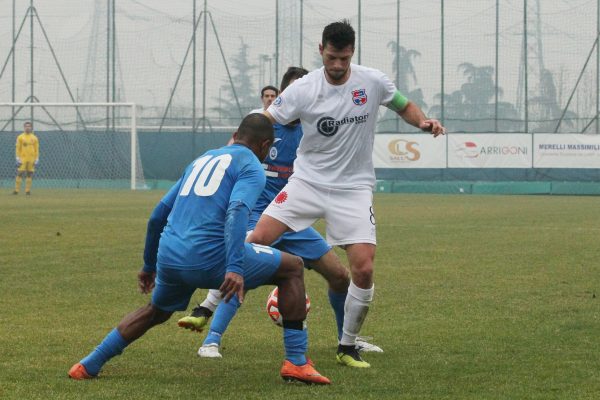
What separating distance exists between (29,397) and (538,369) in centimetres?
282

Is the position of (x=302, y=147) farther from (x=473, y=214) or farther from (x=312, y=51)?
(x=312, y=51)

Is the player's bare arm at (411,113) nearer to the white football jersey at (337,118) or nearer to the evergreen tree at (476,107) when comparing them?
the white football jersey at (337,118)

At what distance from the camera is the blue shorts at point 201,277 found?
6031 millimetres

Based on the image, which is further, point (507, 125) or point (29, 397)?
point (507, 125)

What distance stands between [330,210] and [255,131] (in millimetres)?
1369

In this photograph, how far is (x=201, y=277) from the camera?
6.03 metres

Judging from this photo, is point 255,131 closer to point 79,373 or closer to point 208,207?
point 208,207

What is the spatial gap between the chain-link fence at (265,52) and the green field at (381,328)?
2520 centimetres

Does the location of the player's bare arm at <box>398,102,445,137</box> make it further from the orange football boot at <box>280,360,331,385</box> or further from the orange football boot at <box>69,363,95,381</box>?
the orange football boot at <box>69,363,95,381</box>

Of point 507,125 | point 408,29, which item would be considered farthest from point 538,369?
point 408,29

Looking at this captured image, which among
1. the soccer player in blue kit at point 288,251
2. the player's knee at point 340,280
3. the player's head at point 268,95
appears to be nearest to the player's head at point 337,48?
the soccer player in blue kit at point 288,251

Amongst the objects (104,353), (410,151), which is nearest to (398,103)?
(104,353)

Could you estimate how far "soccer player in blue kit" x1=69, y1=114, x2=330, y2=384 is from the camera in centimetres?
591

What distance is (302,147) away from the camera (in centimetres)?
768
